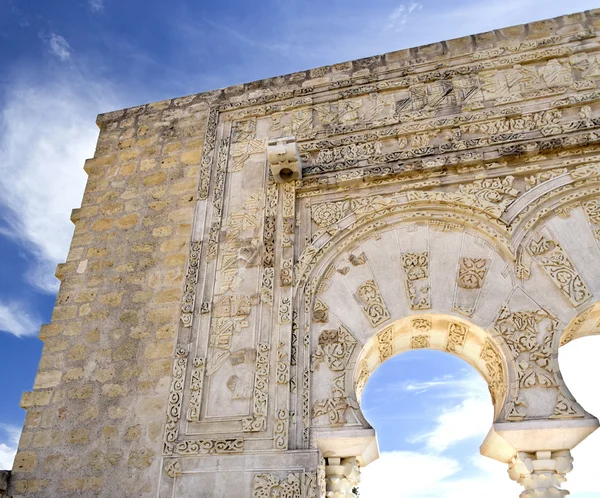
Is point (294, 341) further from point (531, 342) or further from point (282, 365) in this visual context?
point (531, 342)

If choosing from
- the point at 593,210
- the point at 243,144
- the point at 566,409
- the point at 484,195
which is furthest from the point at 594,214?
the point at 243,144

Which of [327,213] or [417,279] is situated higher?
[327,213]

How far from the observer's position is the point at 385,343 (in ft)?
14.9

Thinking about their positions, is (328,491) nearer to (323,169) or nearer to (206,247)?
(206,247)

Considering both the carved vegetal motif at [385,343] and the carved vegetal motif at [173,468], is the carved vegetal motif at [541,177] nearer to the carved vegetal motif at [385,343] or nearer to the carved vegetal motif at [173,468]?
the carved vegetal motif at [385,343]

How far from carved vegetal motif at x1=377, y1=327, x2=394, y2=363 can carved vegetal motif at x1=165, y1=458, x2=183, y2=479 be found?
70.9 inches

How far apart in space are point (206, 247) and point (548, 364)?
9.98 ft

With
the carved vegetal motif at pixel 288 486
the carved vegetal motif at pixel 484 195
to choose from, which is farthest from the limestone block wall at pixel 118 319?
the carved vegetal motif at pixel 484 195

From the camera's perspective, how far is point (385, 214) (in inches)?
191

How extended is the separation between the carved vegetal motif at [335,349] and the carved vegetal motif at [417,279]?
1.89ft

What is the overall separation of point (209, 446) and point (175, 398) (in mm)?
525

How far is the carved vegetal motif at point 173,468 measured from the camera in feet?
13.2

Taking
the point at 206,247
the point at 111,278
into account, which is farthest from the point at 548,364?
the point at 111,278

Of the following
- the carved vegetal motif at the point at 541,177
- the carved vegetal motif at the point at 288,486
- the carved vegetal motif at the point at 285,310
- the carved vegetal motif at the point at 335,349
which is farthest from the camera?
the carved vegetal motif at the point at 541,177
